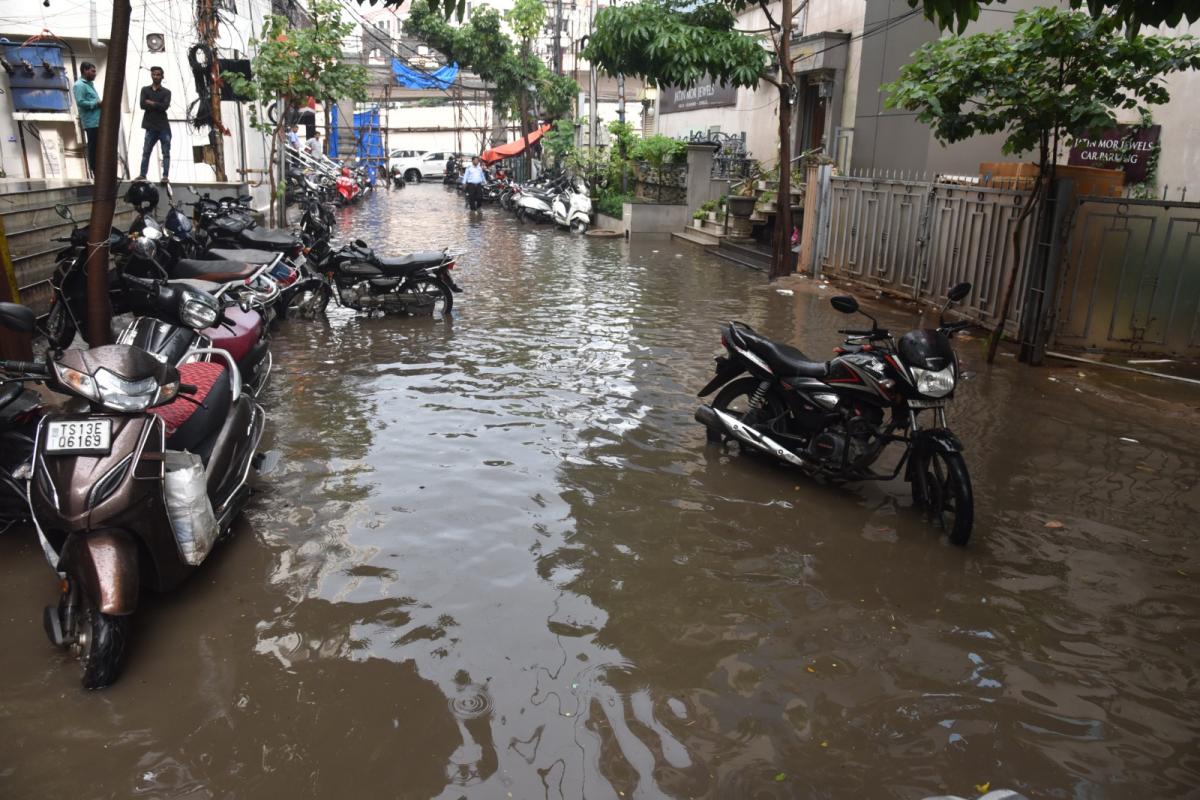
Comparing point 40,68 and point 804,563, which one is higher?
point 40,68

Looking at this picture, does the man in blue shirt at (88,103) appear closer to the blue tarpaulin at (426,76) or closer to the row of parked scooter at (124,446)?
the row of parked scooter at (124,446)

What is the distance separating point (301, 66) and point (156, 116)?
339 centimetres

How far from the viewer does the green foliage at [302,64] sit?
14867 millimetres

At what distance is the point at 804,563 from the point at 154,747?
9.09ft

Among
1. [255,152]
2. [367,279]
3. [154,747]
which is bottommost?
[154,747]

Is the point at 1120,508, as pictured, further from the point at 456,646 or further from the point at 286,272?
the point at 286,272

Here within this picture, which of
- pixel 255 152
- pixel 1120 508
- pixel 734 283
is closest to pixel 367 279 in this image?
pixel 734 283

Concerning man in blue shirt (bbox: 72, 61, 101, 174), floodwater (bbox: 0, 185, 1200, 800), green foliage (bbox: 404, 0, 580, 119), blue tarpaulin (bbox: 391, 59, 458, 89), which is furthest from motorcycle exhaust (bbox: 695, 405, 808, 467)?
blue tarpaulin (bbox: 391, 59, 458, 89)

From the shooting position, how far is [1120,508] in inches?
190

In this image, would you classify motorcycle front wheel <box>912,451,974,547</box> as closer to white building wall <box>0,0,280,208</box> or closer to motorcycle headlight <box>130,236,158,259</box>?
motorcycle headlight <box>130,236,158,259</box>

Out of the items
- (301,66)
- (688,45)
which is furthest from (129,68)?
(688,45)

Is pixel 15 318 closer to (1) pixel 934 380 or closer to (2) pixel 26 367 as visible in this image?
(2) pixel 26 367

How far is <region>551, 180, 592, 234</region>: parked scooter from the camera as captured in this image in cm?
2025

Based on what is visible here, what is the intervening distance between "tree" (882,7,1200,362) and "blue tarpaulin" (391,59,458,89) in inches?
1150
